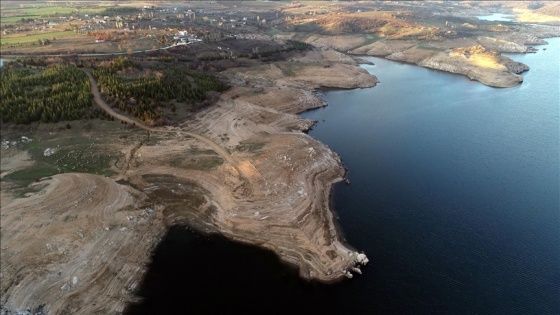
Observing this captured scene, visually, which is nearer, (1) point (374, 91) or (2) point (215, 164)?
(2) point (215, 164)

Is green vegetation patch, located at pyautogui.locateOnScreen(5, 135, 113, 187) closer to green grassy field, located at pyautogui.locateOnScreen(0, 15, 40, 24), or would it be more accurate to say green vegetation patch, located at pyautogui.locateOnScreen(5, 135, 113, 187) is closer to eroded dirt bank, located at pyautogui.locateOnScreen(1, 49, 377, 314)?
eroded dirt bank, located at pyautogui.locateOnScreen(1, 49, 377, 314)

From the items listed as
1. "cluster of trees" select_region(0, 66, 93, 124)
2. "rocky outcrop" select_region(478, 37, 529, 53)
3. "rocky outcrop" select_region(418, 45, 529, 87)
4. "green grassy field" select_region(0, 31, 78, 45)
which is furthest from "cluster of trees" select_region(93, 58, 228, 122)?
"rocky outcrop" select_region(478, 37, 529, 53)

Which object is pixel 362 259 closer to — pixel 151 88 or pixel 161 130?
pixel 161 130

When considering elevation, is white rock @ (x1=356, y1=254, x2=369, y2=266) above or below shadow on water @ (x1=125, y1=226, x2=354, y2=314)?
above

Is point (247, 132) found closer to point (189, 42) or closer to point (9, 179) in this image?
point (9, 179)

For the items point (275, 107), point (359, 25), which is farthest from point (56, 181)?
point (359, 25)

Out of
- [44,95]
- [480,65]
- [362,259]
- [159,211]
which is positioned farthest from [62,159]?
[480,65]
